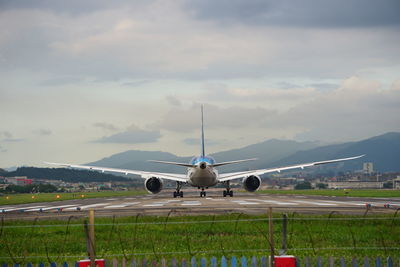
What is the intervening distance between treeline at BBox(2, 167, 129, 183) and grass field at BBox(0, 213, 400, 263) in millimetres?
76597

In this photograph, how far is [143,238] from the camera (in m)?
19.8

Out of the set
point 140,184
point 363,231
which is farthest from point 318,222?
point 140,184

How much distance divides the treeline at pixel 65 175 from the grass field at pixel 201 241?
251 feet

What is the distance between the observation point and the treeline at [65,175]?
103625mm

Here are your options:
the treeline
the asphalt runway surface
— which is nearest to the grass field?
the asphalt runway surface

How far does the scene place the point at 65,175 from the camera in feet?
362

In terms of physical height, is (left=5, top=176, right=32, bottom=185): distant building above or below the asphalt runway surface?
above

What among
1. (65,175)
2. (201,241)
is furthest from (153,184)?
(65,175)

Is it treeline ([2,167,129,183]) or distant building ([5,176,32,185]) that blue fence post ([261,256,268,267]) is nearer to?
treeline ([2,167,129,183])

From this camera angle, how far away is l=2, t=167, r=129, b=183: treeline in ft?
340

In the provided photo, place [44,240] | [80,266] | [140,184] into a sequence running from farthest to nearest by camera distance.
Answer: [140,184]
[44,240]
[80,266]

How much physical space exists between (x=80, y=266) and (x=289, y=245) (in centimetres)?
748

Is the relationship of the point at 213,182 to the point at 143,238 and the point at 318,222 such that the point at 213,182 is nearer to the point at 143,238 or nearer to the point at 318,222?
the point at 318,222

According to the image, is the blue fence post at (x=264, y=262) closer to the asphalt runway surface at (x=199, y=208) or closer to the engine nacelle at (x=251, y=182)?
the asphalt runway surface at (x=199, y=208)
